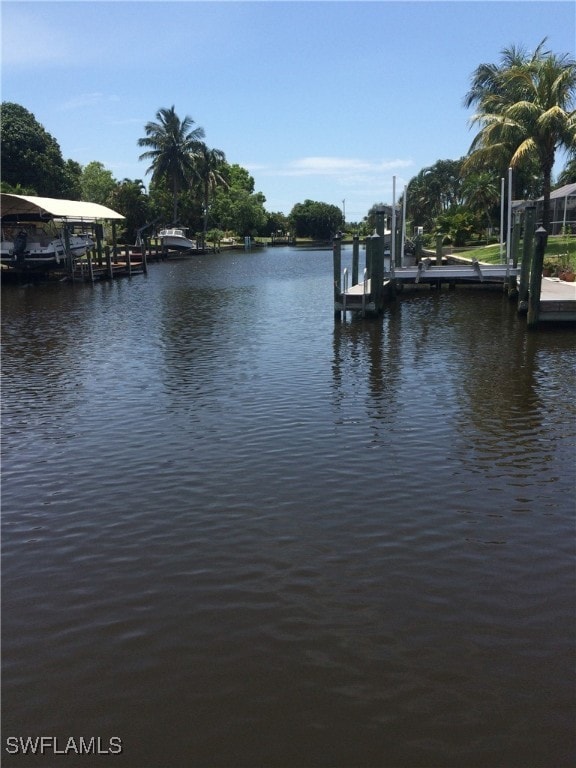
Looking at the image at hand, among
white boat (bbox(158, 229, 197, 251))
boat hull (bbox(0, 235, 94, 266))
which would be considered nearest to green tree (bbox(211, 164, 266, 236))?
white boat (bbox(158, 229, 197, 251))

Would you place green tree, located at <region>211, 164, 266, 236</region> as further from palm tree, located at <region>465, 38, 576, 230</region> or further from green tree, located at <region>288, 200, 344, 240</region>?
palm tree, located at <region>465, 38, 576, 230</region>

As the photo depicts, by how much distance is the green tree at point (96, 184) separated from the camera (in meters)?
103

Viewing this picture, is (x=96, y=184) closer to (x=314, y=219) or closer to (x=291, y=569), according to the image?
(x=314, y=219)

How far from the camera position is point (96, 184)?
102812mm

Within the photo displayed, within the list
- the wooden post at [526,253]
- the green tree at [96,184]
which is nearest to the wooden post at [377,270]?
the wooden post at [526,253]

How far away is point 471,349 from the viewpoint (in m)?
18.6

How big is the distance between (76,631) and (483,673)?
348 cm

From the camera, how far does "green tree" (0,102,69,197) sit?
67.3 m

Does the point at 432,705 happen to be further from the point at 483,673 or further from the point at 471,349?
the point at 471,349

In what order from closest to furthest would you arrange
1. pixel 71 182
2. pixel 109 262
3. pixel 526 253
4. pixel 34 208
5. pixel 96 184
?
1. pixel 526 253
2. pixel 34 208
3. pixel 109 262
4. pixel 71 182
5. pixel 96 184

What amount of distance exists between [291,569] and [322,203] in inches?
5745

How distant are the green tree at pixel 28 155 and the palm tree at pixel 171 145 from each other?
10997 mm

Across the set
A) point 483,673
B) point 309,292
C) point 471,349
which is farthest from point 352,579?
point 309,292

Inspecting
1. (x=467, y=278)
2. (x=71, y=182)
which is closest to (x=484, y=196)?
(x=467, y=278)
